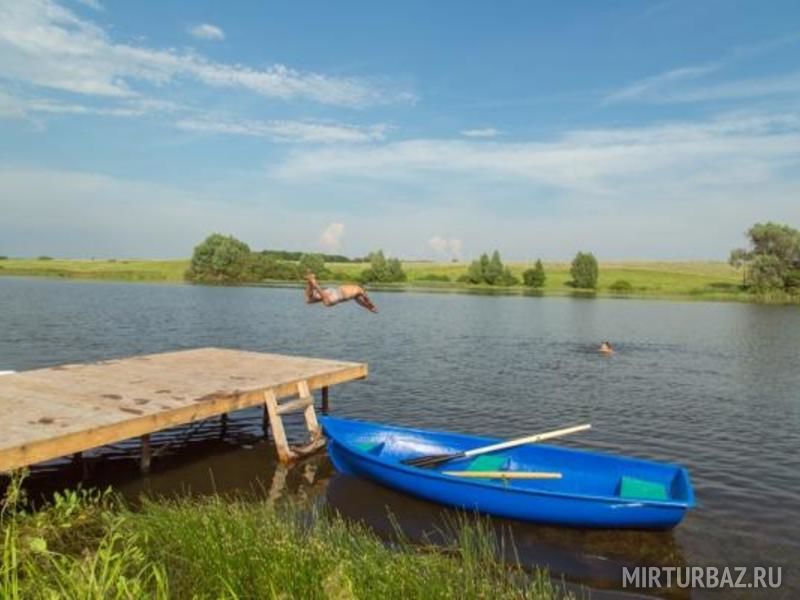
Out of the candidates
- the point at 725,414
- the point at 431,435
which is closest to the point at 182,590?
the point at 431,435

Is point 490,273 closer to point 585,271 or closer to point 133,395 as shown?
point 585,271

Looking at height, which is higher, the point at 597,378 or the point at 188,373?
the point at 188,373

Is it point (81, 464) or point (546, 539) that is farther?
point (81, 464)

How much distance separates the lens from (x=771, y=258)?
8181 centimetres

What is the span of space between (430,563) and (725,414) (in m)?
15.2

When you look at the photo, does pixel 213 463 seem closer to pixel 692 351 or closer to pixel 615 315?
pixel 692 351

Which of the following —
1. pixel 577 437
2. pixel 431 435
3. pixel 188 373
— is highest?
pixel 188 373

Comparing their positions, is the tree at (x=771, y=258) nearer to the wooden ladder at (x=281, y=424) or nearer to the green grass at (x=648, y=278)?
the green grass at (x=648, y=278)

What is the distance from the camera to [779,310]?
206ft

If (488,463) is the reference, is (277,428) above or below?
above

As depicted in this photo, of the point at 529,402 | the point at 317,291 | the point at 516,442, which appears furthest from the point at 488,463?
the point at 529,402

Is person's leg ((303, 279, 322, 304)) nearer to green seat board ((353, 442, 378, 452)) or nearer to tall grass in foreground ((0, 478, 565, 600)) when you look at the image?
green seat board ((353, 442, 378, 452))

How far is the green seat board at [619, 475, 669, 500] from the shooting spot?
29.4 ft

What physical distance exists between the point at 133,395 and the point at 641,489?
8.34m
